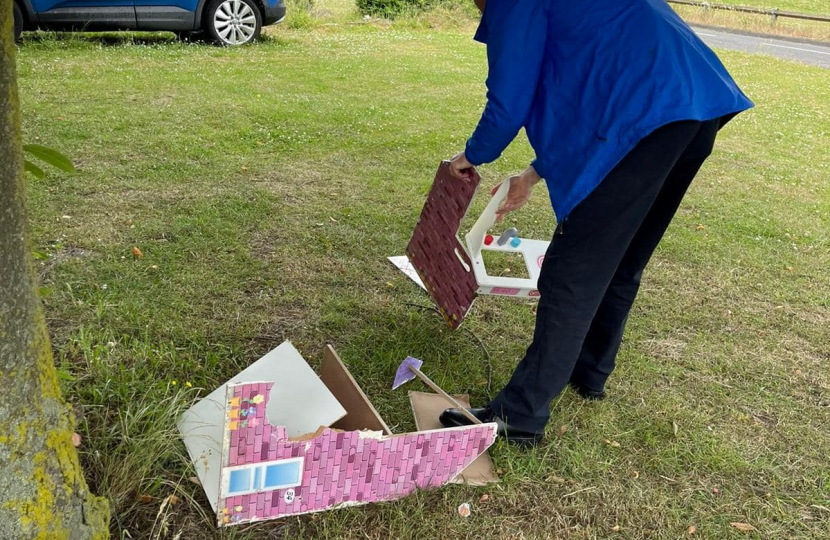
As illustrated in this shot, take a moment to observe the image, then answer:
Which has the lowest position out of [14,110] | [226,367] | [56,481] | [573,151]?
[226,367]

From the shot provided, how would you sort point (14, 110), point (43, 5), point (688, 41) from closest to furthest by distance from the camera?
point (14, 110), point (688, 41), point (43, 5)

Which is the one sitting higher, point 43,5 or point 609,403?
point 43,5

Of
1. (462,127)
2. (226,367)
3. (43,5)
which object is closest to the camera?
(226,367)

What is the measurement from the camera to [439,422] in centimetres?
245

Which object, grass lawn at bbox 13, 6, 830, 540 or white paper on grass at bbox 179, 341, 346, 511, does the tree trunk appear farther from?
white paper on grass at bbox 179, 341, 346, 511

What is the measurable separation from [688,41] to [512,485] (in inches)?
56.6

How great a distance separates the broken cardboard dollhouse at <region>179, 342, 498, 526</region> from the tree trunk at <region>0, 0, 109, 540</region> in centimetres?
36

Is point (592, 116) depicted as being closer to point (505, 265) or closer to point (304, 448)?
point (304, 448)

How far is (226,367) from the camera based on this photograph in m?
2.59

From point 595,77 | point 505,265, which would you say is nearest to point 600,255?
point 595,77

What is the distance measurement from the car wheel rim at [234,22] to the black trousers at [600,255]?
7757 millimetres

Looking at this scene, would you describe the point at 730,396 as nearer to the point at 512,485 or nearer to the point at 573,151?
the point at 512,485

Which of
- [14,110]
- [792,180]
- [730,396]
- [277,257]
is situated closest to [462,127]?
[792,180]

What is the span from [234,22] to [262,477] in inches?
327
